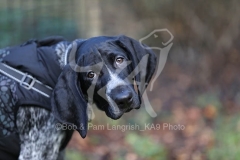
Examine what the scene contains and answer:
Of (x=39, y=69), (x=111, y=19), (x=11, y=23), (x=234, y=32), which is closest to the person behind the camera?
(x=39, y=69)

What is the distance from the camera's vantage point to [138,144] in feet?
19.6

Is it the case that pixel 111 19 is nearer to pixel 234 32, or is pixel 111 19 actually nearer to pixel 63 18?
pixel 63 18

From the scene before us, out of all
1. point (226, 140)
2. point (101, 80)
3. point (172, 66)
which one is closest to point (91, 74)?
point (101, 80)

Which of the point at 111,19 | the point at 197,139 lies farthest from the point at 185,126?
the point at 111,19

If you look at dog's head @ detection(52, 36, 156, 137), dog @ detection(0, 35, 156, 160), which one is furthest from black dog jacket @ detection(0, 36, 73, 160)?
dog's head @ detection(52, 36, 156, 137)

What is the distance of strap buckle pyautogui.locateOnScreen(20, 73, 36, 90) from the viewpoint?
3957 mm

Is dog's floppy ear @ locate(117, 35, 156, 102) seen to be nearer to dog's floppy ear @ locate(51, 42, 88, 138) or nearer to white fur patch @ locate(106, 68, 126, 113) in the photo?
white fur patch @ locate(106, 68, 126, 113)

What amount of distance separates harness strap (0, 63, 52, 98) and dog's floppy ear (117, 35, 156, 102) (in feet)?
2.39

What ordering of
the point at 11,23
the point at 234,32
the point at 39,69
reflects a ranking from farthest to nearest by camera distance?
the point at 234,32 < the point at 11,23 < the point at 39,69

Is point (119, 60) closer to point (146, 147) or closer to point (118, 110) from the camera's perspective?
point (118, 110)

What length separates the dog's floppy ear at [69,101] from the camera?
3723mm

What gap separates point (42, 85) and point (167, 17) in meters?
5.17

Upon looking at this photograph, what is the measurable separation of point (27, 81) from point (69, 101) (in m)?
0.47

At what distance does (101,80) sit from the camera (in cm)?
370
